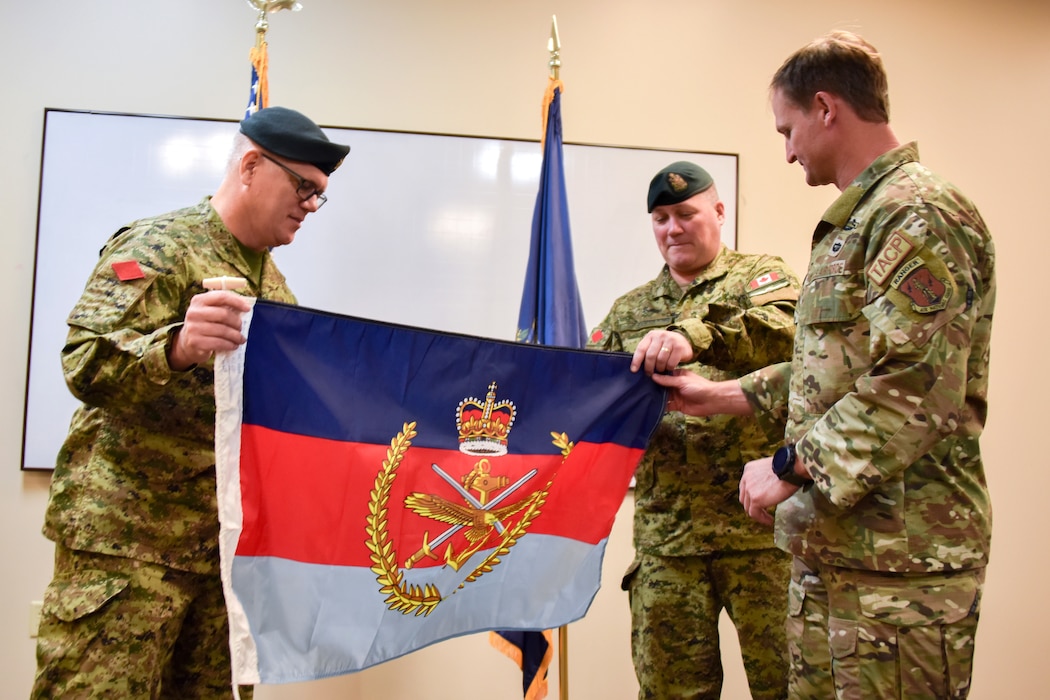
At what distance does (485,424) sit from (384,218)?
1485 mm

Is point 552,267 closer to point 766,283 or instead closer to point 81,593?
point 766,283

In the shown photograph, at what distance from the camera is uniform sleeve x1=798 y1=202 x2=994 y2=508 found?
122 cm

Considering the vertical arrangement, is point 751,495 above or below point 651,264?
below

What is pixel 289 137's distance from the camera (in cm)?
182

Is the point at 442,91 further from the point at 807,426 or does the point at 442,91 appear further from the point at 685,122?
the point at 807,426

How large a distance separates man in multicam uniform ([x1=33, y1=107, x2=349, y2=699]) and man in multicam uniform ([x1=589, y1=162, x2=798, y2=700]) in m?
1.04

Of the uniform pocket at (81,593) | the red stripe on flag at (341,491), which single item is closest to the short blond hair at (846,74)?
the red stripe on flag at (341,491)

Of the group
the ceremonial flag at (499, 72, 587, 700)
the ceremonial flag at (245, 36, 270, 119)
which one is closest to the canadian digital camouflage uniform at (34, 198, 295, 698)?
the ceremonial flag at (245, 36, 270, 119)

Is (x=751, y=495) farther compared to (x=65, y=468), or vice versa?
(x=65, y=468)

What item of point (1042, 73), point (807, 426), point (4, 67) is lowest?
point (807, 426)

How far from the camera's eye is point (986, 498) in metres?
1.35

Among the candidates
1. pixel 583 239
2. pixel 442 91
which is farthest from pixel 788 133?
pixel 442 91

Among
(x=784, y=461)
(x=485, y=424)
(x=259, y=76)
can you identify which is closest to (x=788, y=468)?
(x=784, y=461)

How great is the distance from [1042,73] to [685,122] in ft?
5.59
